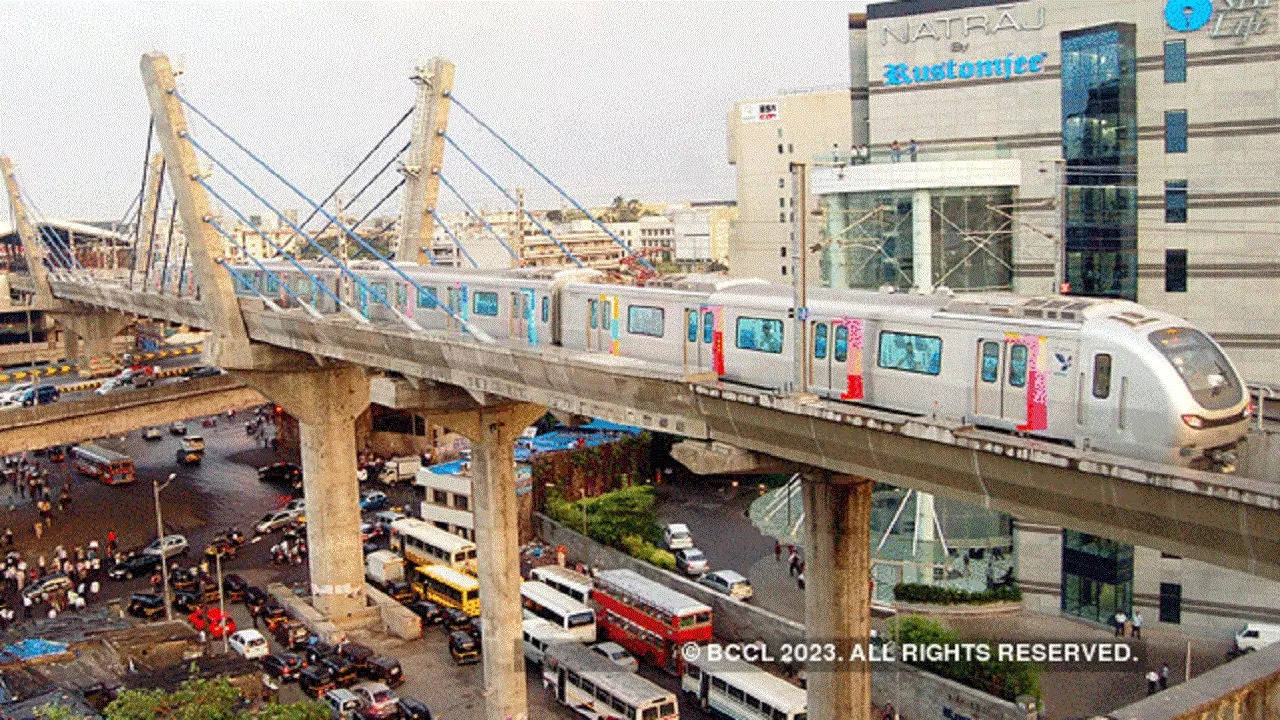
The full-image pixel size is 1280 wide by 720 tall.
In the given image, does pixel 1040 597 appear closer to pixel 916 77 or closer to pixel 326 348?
pixel 916 77

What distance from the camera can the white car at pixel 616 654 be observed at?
33469 millimetres

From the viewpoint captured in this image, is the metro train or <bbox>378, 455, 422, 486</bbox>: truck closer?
the metro train

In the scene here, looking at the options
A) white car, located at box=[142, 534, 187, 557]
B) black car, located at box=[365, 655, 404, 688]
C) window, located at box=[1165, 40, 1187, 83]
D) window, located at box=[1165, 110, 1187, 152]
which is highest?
window, located at box=[1165, 40, 1187, 83]

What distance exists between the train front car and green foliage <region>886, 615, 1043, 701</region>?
49.7 ft

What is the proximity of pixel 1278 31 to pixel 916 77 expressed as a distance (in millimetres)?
10970

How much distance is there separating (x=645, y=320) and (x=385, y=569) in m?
24.1

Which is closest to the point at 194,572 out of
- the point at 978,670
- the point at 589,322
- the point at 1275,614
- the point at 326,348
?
the point at 326,348

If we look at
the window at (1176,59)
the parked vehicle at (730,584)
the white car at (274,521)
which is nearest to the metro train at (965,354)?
the parked vehicle at (730,584)

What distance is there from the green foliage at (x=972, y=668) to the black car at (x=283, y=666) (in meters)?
17.8

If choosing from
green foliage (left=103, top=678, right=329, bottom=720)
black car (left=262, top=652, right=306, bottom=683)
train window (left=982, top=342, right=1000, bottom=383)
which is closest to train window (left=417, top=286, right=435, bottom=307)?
black car (left=262, top=652, right=306, bottom=683)

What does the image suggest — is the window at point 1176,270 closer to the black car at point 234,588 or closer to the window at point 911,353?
the window at point 911,353

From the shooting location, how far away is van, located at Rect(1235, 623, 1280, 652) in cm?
3447

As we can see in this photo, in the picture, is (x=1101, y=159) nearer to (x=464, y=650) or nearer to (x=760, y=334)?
(x=760, y=334)

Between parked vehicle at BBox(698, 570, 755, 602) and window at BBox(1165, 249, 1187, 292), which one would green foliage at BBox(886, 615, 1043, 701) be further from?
window at BBox(1165, 249, 1187, 292)
